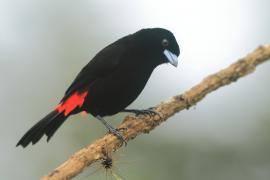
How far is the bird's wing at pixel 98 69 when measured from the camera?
598 cm

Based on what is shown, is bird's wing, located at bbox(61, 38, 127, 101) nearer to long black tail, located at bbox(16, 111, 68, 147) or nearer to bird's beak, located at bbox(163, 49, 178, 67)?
long black tail, located at bbox(16, 111, 68, 147)

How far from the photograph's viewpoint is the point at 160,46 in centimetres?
619

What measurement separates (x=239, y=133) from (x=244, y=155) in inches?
28.3

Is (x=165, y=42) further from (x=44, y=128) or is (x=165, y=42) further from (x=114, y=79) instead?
(x=44, y=128)

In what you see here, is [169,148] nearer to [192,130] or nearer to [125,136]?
[192,130]

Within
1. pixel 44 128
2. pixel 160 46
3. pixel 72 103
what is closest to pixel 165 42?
pixel 160 46

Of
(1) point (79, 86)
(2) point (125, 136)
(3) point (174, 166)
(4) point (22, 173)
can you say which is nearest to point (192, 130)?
(3) point (174, 166)

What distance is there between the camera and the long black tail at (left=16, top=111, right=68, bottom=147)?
5545 millimetres

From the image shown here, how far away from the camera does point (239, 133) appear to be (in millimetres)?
11977

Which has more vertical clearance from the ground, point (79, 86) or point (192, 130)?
point (192, 130)

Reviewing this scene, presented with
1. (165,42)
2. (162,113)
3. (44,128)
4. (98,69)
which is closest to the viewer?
(162,113)

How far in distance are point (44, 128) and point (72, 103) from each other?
285mm

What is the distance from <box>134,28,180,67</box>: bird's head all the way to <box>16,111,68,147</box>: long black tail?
2.82 feet

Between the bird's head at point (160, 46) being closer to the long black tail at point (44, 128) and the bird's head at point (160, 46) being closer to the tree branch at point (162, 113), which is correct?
the long black tail at point (44, 128)
